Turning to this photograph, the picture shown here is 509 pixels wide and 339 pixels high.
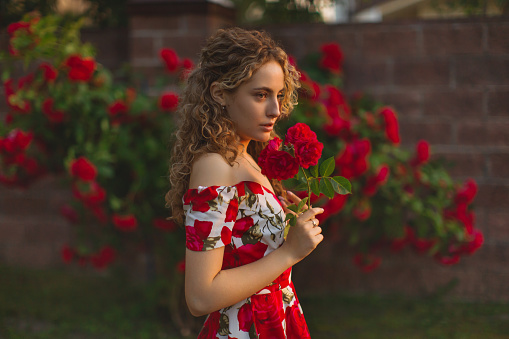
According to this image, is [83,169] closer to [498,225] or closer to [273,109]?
[273,109]

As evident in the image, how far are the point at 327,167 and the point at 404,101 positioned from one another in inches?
90.6

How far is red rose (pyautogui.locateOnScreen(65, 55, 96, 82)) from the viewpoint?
2721 mm

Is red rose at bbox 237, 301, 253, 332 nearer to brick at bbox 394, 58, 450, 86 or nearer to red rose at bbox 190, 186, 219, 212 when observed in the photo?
red rose at bbox 190, 186, 219, 212

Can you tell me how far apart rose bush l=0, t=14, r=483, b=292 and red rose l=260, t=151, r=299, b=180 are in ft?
4.17

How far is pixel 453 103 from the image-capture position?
3332 mm

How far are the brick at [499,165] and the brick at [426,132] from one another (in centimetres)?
29

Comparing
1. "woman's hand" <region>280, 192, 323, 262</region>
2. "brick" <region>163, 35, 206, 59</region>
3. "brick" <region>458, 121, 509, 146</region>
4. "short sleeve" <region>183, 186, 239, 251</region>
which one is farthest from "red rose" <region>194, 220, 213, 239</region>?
"brick" <region>458, 121, 509, 146</region>

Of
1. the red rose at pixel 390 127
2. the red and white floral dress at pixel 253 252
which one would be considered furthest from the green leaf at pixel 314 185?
the red rose at pixel 390 127

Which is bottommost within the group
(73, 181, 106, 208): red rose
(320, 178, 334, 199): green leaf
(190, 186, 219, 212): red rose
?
(73, 181, 106, 208): red rose

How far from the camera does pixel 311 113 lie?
284 cm

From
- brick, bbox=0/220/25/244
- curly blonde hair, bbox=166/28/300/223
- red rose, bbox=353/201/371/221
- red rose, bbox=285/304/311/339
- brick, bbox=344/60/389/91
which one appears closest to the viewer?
curly blonde hair, bbox=166/28/300/223

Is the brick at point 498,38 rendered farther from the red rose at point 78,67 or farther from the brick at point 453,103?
the red rose at point 78,67

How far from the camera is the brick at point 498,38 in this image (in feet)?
10.6

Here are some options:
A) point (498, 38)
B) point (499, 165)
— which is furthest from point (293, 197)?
point (498, 38)
